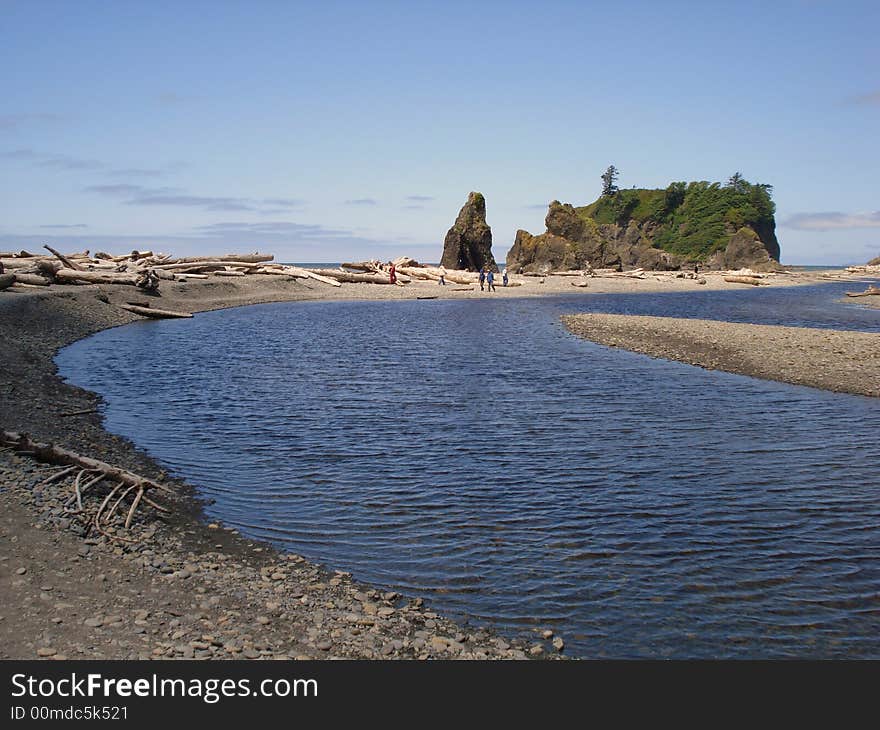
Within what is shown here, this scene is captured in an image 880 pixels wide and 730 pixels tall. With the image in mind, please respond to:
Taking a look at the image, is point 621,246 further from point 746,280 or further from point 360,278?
point 360,278

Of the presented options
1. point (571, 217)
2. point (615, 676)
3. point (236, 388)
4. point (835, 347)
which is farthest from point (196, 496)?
point (571, 217)

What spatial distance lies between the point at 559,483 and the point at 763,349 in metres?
18.3

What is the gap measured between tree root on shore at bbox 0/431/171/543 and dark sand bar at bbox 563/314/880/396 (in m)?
19.1

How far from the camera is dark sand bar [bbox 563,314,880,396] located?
22812mm

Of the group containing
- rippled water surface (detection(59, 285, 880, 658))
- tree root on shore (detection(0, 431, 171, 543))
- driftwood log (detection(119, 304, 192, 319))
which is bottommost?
rippled water surface (detection(59, 285, 880, 658))

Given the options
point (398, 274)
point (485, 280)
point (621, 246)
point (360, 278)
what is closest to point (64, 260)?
point (360, 278)

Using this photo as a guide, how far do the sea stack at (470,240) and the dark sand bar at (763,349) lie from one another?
212 feet

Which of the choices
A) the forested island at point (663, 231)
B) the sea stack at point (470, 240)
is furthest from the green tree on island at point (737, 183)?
the sea stack at point (470, 240)

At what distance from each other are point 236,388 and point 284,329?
62.0ft

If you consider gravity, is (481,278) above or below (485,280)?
above

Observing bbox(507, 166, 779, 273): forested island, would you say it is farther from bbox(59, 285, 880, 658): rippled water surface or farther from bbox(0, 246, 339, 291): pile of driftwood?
bbox(59, 285, 880, 658): rippled water surface

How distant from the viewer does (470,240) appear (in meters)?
103

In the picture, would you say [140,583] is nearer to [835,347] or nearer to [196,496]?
[196,496]

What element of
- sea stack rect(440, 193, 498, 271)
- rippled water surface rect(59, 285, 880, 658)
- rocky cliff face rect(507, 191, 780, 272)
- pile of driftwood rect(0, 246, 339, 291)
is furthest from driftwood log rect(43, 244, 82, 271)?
rocky cliff face rect(507, 191, 780, 272)
